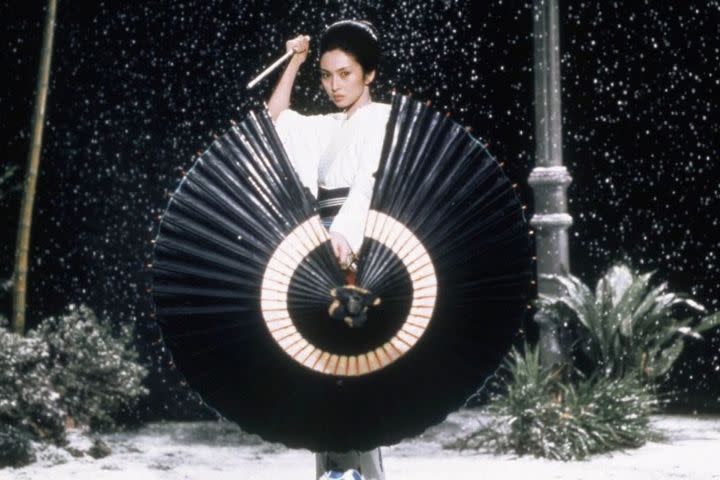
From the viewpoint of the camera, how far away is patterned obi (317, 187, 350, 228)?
12.5ft

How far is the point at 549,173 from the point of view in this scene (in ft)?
25.3

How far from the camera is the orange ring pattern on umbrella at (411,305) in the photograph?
11.3 ft

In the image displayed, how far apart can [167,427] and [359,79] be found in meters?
5.80

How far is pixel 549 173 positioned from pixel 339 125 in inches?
159

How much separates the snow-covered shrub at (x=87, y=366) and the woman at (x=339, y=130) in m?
4.60

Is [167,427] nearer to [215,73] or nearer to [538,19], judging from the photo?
[215,73]

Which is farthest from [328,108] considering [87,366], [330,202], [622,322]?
[330,202]

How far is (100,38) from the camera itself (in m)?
8.92

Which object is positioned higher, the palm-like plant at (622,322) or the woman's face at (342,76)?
the woman's face at (342,76)

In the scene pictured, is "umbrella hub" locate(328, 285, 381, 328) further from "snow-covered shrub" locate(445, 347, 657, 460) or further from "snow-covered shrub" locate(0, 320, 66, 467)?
"snow-covered shrub" locate(0, 320, 66, 467)

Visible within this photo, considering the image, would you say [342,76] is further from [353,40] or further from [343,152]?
[343,152]

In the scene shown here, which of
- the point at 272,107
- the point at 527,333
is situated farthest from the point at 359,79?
the point at 527,333

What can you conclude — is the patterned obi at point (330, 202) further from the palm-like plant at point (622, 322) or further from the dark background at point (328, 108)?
the dark background at point (328, 108)

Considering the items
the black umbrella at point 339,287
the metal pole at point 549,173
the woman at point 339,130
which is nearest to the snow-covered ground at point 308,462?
the metal pole at point 549,173
